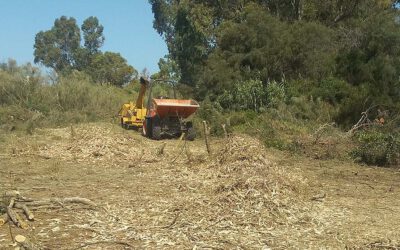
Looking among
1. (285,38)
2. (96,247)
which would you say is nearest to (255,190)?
(96,247)

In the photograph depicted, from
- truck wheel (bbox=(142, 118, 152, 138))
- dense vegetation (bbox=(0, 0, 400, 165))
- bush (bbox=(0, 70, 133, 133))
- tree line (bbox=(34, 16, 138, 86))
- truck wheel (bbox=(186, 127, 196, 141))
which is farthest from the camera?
tree line (bbox=(34, 16, 138, 86))

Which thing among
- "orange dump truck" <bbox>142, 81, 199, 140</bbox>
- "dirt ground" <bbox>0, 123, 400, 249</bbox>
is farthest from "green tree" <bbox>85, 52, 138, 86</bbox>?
"dirt ground" <bbox>0, 123, 400, 249</bbox>

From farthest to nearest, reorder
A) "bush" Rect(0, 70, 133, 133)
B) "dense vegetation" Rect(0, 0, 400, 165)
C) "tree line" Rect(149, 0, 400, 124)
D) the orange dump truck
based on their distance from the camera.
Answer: "bush" Rect(0, 70, 133, 133), "tree line" Rect(149, 0, 400, 124), the orange dump truck, "dense vegetation" Rect(0, 0, 400, 165)

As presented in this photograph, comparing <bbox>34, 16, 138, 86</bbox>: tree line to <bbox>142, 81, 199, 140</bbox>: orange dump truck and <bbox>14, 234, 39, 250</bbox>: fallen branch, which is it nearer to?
<bbox>142, 81, 199, 140</bbox>: orange dump truck

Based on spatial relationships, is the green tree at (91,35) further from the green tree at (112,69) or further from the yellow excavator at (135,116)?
the yellow excavator at (135,116)

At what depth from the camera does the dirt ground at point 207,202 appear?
5750 mm

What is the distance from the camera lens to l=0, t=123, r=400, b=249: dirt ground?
575 centimetres

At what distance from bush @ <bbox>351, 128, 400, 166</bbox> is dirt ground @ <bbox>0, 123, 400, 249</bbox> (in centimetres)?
55

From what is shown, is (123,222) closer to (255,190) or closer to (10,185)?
(255,190)

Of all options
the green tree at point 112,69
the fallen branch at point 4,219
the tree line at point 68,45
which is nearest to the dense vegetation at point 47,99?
the fallen branch at point 4,219

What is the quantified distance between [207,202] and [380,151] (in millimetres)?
6329

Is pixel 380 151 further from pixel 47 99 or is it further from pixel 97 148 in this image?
pixel 47 99

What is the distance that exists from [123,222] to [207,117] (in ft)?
41.7

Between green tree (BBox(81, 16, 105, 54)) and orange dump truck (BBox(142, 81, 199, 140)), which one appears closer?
orange dump truck (BBox(142, 81, 199, 140))
